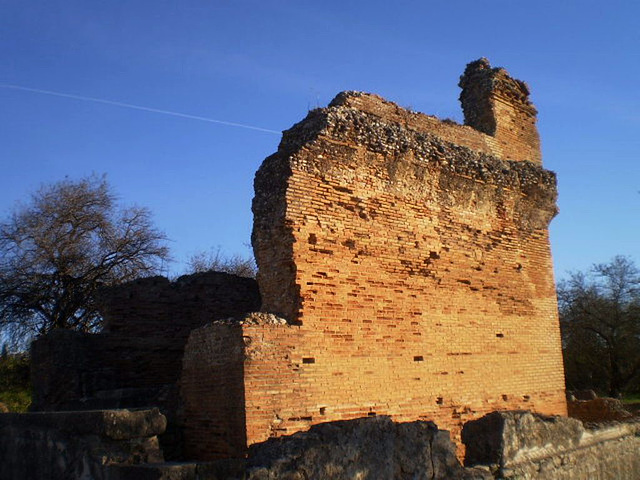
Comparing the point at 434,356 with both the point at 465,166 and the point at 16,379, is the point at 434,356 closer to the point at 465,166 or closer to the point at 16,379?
the point at 465,166

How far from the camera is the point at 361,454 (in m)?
4.34

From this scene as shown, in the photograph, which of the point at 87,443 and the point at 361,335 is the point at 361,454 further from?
the point at 361,335

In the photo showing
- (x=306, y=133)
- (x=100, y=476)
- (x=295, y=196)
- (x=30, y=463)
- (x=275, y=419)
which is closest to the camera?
(x=100, y=476)

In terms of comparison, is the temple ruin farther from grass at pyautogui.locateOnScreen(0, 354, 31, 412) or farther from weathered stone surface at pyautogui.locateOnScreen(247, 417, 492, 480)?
grass at pyautogui.locateOnScreen(0, 354, 31, 412)

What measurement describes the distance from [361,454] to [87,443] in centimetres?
201

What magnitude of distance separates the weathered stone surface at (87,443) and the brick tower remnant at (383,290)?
148 centimetres

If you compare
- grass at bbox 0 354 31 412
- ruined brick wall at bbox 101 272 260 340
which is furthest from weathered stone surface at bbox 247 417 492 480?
grass at bbox 0 354 31 412

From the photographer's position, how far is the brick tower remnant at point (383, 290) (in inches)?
251

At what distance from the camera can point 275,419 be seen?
20.0 ft

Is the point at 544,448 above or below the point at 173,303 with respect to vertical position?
below

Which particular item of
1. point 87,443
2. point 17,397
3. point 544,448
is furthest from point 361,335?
point 17,397

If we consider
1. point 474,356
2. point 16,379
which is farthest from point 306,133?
point 16,379

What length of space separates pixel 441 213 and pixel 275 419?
407 centimetres

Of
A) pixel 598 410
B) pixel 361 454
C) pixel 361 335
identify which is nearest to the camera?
pixel 361 454
